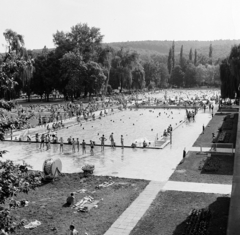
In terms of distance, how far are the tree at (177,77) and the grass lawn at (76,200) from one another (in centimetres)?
12329

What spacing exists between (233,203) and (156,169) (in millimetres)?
10066

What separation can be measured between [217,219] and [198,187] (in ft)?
12.3

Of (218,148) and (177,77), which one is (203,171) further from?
(177,77)

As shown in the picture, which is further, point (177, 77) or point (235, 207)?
point (177, 77)

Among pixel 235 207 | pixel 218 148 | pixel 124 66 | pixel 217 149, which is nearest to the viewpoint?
pixel 235 207

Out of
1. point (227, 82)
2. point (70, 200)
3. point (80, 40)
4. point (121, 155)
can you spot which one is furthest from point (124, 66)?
point (70, 200)

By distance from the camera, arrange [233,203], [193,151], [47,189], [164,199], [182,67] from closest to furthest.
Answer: [233,203]
[164,199]
[47,189]
[193,151]
[182,67]

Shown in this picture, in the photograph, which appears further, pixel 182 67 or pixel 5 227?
pixel 182 67

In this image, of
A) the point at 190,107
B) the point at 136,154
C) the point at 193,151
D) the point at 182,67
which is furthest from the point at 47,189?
the point at 182,67

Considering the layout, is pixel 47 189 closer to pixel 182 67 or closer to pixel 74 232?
pixel 74 232

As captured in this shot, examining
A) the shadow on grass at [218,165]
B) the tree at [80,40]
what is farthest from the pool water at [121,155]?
the tree at [80,40]

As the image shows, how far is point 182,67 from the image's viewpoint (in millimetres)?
145375

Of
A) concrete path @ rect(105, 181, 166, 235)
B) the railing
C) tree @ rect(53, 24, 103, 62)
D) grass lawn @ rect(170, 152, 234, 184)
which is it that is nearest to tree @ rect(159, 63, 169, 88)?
tree @ rect(53, 24, 103, 62)

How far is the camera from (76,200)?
1534 cm
